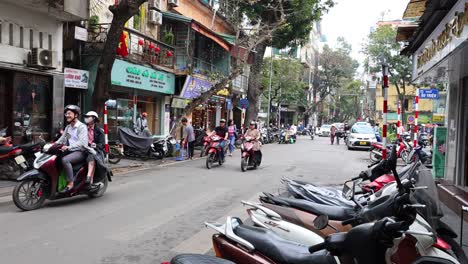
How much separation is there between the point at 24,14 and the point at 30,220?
7.97 m

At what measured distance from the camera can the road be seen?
4.90 metres

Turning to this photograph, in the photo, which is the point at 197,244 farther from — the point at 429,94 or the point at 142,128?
the point at 429,94

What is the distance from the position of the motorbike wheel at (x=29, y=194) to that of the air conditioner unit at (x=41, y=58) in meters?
6.26

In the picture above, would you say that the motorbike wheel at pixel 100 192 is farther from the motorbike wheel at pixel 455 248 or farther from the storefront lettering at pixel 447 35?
the storefront lettering at pixel 447 35

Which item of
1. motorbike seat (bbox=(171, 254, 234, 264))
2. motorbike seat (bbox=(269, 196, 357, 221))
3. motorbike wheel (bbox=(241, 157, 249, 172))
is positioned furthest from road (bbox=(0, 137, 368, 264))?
motorbike seat (bbox=(171, 254, 234, 264))

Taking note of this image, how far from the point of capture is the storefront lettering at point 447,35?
5102mm

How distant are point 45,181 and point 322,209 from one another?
15.8 feet

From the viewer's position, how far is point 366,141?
24.4m

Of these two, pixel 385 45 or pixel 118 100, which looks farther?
pixel 385 45

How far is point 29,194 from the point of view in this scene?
694 centimetres

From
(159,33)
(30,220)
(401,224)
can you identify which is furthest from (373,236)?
(159,33)

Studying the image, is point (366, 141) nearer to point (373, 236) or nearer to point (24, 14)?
point (24, 14)

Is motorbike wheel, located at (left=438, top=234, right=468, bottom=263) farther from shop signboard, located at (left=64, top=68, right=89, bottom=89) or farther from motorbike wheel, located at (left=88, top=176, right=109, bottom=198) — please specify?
shop signboard, located at (left=64, top=68, right=89, bottom=89)

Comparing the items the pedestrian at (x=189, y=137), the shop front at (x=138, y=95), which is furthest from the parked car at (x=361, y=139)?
the pedestrian at (x=189, y=137)
